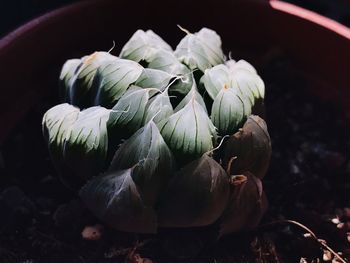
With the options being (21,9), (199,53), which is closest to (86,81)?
(199,53)

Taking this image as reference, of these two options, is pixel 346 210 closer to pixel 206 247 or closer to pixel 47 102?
pixel 206 247

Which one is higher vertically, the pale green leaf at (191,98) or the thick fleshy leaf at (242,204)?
the pale green leaf at (191,98)

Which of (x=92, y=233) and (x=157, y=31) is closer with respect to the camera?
(x=92, y=233)

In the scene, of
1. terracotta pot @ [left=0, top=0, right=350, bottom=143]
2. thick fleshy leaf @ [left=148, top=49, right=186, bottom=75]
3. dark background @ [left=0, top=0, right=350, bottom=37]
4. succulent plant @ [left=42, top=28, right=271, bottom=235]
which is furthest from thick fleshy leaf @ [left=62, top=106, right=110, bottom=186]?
dark background @ [left=0, top=0, right=350, bottom=37]

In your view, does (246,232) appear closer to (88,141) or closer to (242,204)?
(242,204)

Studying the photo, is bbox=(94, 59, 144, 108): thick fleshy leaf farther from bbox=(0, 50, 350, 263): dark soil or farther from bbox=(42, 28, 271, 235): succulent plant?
bbox=(0, 50, 350, 263): dark soil

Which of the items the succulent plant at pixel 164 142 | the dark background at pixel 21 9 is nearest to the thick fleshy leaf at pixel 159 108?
the succulent plant at pixel 164 142

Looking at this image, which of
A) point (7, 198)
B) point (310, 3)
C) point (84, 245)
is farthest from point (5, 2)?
point (310, 3)

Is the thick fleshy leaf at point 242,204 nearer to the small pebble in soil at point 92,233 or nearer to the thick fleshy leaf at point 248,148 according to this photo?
the thick fleshy leaf at point 248,148
